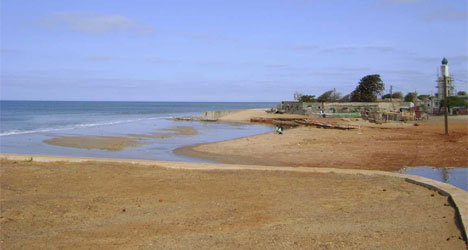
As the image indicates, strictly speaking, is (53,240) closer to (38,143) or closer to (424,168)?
(424,168)

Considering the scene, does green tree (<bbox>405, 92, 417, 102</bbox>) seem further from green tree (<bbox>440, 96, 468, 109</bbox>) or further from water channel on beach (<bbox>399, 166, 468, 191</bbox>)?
water channel on beach (<bbox>399, 166, 468, 191</bbox>)

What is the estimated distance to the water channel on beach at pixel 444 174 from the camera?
15.2 metres

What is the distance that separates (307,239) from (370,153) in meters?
16.5

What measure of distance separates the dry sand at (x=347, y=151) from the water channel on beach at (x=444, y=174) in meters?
0.87

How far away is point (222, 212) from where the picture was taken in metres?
10.0

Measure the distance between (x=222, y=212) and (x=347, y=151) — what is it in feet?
50.6

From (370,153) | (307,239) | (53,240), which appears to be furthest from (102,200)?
(370,153)

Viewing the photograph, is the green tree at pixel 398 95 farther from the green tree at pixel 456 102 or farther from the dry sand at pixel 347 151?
the dry sand at pixel 347 151

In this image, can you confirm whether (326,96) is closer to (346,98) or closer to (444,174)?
(346,98)

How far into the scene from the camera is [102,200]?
11.4 m

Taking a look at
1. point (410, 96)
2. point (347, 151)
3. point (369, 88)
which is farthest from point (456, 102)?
point (347, 151)

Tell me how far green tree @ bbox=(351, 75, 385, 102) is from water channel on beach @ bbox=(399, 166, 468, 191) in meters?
59.2

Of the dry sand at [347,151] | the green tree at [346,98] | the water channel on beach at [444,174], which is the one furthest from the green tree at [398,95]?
the water channel on beach at [444,174]

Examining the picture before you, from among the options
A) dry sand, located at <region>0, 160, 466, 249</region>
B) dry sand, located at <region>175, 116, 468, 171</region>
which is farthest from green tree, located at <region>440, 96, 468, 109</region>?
dry sand, located at <region>0, 160, 466, 249</region>
